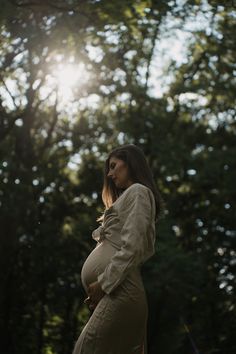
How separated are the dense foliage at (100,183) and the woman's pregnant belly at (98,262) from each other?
11741 mm

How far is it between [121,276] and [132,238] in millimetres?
210

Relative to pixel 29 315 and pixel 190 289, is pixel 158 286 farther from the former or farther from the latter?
pixel 29 315

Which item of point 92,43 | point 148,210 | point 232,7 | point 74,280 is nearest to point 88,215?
point 74,280

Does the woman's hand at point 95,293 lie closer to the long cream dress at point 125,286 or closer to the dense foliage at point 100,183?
the long cream dress at point 125,286

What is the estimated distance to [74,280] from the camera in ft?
72.6

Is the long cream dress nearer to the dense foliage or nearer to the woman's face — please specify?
the woman's face

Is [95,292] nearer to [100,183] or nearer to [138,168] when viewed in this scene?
[138,168]

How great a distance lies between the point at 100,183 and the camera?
24.2 metres

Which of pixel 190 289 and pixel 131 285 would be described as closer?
pixel 131 285

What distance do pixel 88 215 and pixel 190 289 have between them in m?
5.10

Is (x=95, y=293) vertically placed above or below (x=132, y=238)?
below

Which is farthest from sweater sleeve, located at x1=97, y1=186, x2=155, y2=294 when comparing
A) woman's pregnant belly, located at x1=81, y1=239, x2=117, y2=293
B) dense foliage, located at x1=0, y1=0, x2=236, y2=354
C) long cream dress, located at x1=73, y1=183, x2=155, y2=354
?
dense foliage, located at x1=0, y1=0, x2=236, y2=354

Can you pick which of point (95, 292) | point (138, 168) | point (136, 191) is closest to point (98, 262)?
point (95, 292)

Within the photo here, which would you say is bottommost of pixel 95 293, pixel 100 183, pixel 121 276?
pixel 100 183
